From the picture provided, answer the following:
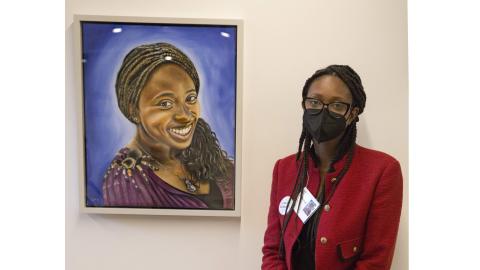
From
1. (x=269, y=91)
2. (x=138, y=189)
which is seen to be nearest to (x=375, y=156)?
(x=269, y=91)

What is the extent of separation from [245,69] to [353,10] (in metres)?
0.51

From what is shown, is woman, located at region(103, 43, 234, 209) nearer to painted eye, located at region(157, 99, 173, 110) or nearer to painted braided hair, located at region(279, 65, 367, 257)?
painted eye, located at region(157, 99, 173, 110)

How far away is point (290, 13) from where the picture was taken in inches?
71.1

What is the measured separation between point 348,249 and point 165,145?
2.78 feet

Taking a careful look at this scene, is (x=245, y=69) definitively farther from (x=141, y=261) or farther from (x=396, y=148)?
(x=141, y=261)

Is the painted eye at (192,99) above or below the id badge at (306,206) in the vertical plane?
above

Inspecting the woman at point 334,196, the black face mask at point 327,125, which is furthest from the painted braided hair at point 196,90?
the black face mask at point 327,125

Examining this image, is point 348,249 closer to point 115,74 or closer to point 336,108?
point 336,108

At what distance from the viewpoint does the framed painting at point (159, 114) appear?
1.81m

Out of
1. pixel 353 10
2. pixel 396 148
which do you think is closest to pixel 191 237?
pixel 396 148

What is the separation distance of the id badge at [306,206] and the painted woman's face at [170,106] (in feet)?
1.79

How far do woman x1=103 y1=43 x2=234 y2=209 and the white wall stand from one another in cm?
9

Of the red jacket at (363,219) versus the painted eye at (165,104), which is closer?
the red jacket at (363,219)

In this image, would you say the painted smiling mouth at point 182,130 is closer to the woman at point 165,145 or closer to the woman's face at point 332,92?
the woman at point 165,145
